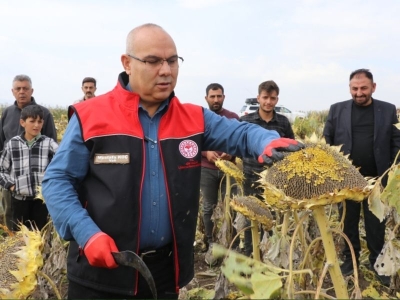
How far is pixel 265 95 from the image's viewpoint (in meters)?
4.38

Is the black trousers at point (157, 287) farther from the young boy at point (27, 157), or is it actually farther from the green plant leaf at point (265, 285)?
the young boy at point (27, 157)

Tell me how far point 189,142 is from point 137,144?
0.75ft

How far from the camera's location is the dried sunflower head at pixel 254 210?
2.82 m

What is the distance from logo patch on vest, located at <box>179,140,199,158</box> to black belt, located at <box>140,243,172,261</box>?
1.25ft

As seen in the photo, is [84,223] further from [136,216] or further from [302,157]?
[302,157]

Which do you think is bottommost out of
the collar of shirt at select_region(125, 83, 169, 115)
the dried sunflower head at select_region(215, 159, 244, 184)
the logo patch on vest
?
the dried sunflower head at select_region(215, 159, 244, 184)

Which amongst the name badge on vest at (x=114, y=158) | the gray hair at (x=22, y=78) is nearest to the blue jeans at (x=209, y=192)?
the gray hair at (x=22, y=78)

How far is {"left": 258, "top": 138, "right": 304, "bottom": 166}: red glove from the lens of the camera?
5.12 feet

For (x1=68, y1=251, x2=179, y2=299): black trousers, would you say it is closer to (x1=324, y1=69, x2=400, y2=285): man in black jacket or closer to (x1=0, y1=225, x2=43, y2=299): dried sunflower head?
(x1=0, y1=225, x2=43, y2=299): dried sunflower head

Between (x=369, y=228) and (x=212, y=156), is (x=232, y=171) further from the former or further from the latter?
(x=369, y=228)

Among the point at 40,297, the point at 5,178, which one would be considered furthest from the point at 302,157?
the point at 5,178

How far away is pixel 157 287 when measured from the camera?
6.68 feet

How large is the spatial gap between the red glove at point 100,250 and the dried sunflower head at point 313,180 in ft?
1.83

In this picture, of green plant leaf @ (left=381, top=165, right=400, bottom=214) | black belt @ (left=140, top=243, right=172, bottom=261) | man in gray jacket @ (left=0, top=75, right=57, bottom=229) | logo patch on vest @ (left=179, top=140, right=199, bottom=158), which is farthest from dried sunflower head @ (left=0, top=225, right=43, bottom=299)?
man in gray jacket @ (left=0, top=75, right=57, bottom=229)
